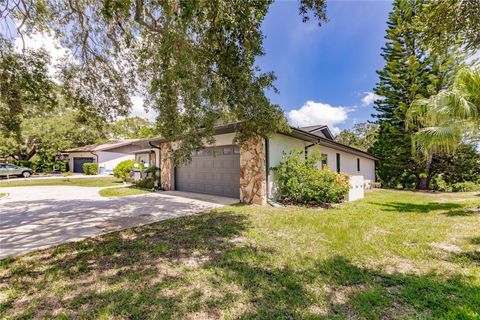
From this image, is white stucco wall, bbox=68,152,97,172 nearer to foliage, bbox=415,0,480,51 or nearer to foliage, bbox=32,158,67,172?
foliage, bbox=32,158,67,172

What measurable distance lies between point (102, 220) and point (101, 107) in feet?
12.0

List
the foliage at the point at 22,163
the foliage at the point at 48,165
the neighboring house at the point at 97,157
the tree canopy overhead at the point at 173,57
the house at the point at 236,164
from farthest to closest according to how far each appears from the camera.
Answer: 1. the foliage at the point at 48,165
2. the neighboring house at the point at 97,157
3. the foliage at the point at 22,163
4. the house at the point at 236,164
5. the tree canopy overhead at the point at 173,57

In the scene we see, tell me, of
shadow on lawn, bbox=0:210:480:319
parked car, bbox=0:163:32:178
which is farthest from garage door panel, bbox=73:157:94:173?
shadow on lawn, bbox=0:210:480:319

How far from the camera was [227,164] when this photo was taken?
31.4 feet

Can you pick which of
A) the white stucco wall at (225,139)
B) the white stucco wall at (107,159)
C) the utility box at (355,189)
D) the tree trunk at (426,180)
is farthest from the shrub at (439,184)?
the white stucco wall at (107,159)

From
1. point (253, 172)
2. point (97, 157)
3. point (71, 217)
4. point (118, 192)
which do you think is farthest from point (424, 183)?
point (97, 157)

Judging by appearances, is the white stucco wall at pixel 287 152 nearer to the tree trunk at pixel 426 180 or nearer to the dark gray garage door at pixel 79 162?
the tree trunk at pixel 426 180

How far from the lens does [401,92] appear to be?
55.7 ft

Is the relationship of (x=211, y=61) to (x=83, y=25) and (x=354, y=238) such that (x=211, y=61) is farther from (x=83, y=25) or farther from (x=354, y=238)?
(x=354, y=238)

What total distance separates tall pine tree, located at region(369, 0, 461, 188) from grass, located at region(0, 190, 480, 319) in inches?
543

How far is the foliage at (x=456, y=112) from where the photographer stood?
601cm

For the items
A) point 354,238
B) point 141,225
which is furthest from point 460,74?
point 141,225

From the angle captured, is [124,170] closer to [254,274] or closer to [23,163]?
[23,163]

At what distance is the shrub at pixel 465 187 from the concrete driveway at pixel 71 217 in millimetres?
17077
